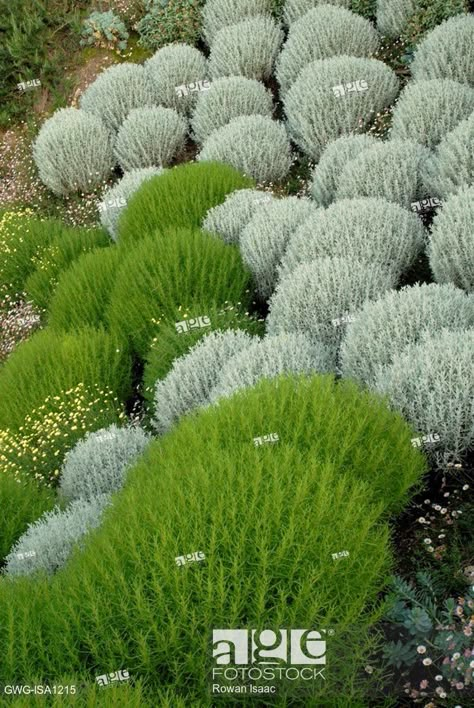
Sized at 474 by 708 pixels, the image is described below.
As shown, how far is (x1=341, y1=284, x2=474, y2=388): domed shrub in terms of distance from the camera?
15.5ft

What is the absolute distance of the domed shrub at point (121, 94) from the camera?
1007 cm

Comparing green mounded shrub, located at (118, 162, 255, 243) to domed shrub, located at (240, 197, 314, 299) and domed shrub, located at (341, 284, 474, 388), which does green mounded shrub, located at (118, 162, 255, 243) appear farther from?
domed shrub, located at (341, 284, 474, 388)

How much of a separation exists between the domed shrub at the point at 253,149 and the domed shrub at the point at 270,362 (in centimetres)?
355

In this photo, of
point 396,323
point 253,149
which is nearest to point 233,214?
point 253,149

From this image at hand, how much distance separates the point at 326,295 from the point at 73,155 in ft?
16.4

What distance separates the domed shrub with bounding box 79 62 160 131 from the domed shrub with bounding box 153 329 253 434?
5257mm

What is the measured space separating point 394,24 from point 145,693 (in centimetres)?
787

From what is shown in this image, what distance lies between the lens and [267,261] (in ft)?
21.7

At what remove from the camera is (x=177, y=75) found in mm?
10000

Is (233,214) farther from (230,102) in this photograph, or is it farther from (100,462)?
(100,462)

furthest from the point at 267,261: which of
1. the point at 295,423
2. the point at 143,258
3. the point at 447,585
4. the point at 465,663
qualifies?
the point at 465,663

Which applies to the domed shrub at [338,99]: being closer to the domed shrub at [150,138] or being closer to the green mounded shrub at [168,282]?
the domed shrub at [150,138]

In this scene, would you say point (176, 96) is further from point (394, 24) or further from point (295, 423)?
point (295, 423)

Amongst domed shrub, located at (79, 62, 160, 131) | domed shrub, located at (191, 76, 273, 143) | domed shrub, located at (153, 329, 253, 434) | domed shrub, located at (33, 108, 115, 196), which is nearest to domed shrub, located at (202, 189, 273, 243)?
domed shrub, located at (153, 329, 253, 434)
